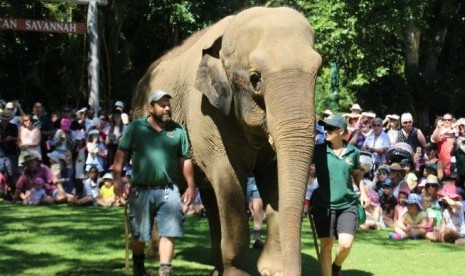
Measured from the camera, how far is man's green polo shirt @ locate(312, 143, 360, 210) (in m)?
7.47

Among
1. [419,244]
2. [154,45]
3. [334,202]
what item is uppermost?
[154,45]

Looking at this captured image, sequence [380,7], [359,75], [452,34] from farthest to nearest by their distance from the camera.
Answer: [452,34] → [359,75] → [380,7]

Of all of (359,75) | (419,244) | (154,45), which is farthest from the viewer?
(154,45)

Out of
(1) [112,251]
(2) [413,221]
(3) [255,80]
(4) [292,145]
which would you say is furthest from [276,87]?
(2) [413,221]

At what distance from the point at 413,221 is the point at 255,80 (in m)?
6.42

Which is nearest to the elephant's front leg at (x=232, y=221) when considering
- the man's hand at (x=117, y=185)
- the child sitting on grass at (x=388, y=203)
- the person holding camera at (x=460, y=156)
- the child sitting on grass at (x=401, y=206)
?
the man's hand at (x=117, y=185)

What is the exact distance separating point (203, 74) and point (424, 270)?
3.82 metres

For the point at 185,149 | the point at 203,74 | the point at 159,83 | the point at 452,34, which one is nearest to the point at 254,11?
the point at 203,74

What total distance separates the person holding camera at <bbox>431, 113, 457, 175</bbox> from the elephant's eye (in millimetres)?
8169

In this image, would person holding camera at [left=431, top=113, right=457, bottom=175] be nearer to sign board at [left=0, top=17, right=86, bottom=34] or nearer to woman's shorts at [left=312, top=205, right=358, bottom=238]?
woman's shorts at [left=312, top=205, right=358, bottom=238]

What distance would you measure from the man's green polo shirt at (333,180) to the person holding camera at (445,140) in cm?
696

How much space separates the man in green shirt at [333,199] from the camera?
7.45 m

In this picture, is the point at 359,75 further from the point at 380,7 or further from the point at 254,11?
the point at 254,11

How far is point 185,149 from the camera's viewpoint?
755 cm
